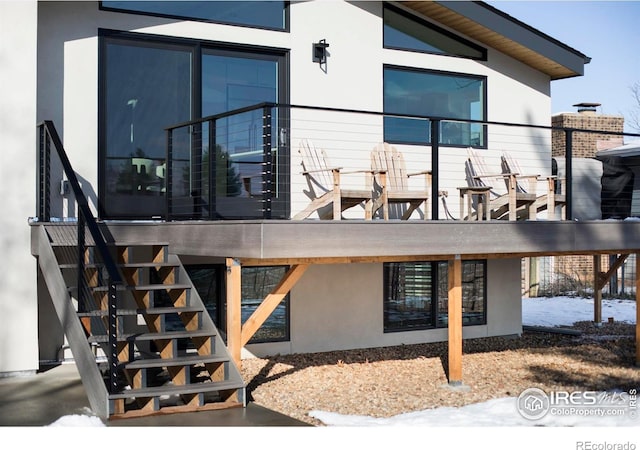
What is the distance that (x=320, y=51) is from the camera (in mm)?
10375

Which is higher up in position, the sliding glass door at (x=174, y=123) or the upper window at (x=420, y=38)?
the upper window at (x=420, y=38)

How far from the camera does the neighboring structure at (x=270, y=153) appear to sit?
306 inches

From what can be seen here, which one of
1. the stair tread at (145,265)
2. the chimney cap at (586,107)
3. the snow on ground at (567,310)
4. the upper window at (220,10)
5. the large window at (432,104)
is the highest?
the chimney cap at (586,107)

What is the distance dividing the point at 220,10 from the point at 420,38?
3076 millimetres

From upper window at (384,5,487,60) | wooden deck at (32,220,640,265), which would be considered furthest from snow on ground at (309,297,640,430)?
upper window at (384,5,487,60)

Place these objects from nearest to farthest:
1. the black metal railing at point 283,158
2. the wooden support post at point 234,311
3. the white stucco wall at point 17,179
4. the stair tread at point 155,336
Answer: the stair tread at point 155,336, the wooden support post at point 234,311, the white stucco wall at point 17,179, the black metal railing at point 283,158

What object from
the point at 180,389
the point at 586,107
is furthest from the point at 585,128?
the point at 180,389

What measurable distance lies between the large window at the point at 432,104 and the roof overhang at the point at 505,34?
66cm

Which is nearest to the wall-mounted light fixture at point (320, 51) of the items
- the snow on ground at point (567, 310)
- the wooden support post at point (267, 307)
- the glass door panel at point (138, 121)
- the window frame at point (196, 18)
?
the window frame at point (196, 18)

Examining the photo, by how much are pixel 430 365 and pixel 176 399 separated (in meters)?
3.52

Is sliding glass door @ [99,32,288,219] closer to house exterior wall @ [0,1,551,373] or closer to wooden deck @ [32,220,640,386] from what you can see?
house exterior wall @ [0,1,551,373]

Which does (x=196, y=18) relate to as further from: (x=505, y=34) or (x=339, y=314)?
(x=505, y=34)

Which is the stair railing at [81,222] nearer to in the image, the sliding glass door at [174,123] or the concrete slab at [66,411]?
the concrete slab at [66,411]

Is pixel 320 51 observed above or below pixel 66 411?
above
